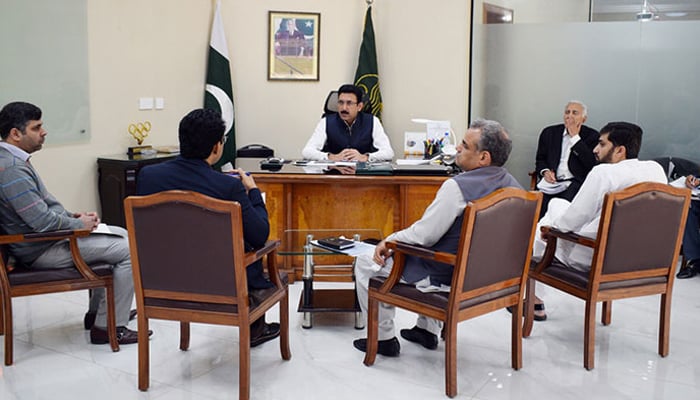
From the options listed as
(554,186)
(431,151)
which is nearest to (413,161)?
(431,151)

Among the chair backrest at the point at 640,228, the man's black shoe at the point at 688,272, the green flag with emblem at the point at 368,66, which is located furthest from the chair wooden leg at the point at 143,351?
the green flag with emblem at the point at 368,66

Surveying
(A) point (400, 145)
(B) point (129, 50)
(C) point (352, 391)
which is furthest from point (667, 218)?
(B) point (129, 50)

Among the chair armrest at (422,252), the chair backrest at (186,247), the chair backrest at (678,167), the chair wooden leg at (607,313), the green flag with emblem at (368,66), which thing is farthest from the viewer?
the green flag with emblem at (368,66)

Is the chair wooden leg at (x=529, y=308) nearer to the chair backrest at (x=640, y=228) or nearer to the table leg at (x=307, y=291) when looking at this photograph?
the chair backrest at (x=640, y=228)

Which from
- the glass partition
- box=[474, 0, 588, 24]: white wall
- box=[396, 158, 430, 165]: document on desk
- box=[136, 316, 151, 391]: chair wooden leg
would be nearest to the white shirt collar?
box=[136, 316, 151, 391]: chair wooden leg

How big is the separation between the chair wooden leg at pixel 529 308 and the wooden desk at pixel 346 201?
1.12m

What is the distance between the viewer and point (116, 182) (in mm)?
5770

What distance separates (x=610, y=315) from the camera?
13.6 ft

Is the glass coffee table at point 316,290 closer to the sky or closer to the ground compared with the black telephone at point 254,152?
closer to the ground

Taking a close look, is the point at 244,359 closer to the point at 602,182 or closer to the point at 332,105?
the point at 602,182

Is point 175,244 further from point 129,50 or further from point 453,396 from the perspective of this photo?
point 129,50

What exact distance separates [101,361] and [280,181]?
1739mm

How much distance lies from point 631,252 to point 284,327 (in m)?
1.76

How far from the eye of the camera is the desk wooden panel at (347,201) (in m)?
4.78
